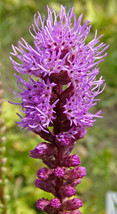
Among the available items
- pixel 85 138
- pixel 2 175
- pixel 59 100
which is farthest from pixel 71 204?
pixel 85 138

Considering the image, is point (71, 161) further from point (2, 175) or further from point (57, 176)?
point (2, 175)

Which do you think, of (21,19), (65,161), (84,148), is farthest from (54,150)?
(21,19)

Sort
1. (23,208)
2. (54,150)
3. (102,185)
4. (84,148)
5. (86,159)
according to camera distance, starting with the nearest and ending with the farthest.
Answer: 1. (54,150)
2. (23,208)
3. (102,185)
4. (86,159)
5. (84,148)

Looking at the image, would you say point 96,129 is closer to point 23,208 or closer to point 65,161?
point 23,208

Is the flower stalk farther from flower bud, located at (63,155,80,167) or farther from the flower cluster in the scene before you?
flower bud, located at (63,155,80,167)

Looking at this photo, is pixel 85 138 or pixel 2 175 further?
pixel 85 138

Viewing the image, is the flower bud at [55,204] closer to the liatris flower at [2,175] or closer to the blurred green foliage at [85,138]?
the liatris flower at [2,175]

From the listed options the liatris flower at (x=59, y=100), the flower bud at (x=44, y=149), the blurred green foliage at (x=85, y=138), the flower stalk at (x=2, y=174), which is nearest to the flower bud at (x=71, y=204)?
the liatris flower at (x=59, y=100)

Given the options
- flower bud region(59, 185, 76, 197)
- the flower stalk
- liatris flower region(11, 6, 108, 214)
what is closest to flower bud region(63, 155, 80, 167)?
liatris flower region(11, 6, 108, 214)
